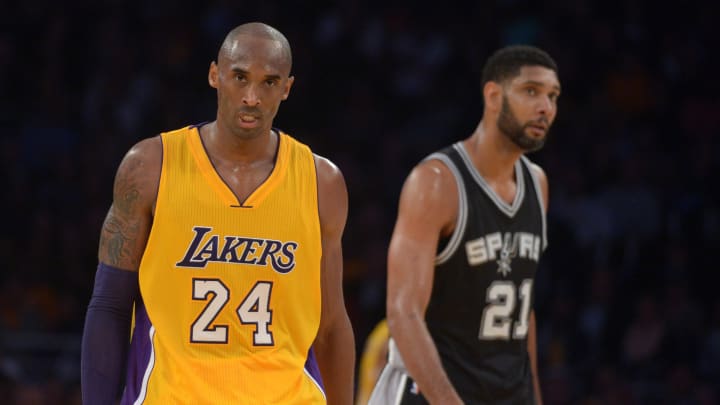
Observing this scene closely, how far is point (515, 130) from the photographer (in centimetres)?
519

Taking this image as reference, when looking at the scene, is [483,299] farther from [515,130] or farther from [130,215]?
[130,215]

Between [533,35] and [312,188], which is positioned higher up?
[533,35]

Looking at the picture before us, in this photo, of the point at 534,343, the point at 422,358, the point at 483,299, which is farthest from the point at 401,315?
the point at 534,343

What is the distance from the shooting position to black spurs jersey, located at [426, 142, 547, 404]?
4.94 metres

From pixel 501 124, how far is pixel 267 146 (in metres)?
1.61

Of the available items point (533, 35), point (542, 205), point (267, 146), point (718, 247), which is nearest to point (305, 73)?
point (533, 35)

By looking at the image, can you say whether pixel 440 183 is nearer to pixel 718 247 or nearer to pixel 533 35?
pixel 718 247

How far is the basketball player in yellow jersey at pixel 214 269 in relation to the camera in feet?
12.0

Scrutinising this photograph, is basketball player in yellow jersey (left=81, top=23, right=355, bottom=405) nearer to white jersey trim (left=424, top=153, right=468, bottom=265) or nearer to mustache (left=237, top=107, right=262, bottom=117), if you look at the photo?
mustache (left=237, top=107, right=262, bottom=117)

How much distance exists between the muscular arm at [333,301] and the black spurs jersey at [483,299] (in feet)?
3.36

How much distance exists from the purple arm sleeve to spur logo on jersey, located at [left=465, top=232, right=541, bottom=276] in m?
1.74

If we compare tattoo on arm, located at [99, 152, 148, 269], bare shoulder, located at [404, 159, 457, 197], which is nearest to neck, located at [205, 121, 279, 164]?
tattoo on arm, located at [99, 152, 148, 269]

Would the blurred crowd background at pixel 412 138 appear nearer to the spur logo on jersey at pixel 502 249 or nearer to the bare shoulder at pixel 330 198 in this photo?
the spur logo on jersey at pixel 502 249

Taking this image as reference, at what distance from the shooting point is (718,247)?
30.1 ft
